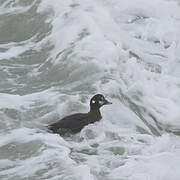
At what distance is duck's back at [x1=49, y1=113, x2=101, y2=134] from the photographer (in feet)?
27.5

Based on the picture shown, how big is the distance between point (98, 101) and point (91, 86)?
83 centimetres

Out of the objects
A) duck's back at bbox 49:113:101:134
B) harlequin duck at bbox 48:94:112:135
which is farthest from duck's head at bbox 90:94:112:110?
duck's back at bbox 49:113:101:134

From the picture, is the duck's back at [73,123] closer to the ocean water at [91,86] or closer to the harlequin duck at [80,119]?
the harlequin duck at [80,119]

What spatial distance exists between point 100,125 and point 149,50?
9.40 ft

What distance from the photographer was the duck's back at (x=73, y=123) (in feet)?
27.5

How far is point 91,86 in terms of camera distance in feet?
31.9

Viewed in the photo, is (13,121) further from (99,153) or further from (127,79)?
(127,79)

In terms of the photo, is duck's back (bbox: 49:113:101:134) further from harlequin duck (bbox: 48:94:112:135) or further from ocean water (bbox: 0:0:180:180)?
ocean water (bbox: 0:0:180:180)

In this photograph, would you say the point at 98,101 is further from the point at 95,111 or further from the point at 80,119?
the point at 80,119

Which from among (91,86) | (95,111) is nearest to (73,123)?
(95,111)

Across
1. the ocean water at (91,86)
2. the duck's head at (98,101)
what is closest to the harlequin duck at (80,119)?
the duck's head at (98,101)

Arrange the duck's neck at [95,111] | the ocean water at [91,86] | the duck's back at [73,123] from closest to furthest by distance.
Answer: the ocean water at [91,86] < the duck's back at [73,123] < the duck's neck at [95,111]

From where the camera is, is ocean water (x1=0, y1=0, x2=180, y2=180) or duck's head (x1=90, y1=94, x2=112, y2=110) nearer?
ocean water (x1=0, y1=0, x2=180, y2=180)

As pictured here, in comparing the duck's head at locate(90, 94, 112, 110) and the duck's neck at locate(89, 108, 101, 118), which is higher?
the duck's head at locate(90, 94, 112, 110)
